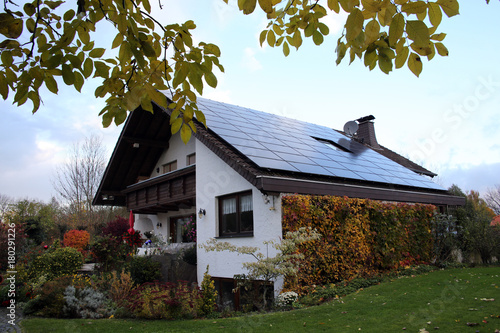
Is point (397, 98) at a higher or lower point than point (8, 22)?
higher

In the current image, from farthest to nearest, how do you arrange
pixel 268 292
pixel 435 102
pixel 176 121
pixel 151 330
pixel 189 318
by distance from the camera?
pixel 435 102
pixel 268 292
pixel 189 318
pixel 151 330
pixel 176 121

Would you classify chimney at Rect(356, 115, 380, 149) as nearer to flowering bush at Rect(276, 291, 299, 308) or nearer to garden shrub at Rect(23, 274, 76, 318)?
flowering bush at Rect(276, 291, 299, 308)

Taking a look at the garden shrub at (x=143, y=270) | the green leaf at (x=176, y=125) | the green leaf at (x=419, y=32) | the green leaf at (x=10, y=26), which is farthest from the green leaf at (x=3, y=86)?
the garden shrub at (x=143, y=270)

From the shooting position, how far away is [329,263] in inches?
381

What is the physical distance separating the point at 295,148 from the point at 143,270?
6225mm

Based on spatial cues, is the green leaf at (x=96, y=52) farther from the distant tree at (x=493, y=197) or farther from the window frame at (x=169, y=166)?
the distant tree at (x=493, y=197)

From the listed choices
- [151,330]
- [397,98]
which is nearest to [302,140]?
[397,98]

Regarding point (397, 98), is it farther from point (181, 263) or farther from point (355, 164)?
point (181, 263)

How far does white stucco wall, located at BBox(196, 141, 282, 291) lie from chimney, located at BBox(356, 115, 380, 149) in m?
10.3

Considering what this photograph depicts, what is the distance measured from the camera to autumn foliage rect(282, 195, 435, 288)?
9.38 metres

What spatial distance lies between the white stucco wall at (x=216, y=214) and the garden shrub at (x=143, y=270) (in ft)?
4.55

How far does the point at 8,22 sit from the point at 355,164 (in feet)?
39.6

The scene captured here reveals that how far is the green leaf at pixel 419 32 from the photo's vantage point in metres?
2.21

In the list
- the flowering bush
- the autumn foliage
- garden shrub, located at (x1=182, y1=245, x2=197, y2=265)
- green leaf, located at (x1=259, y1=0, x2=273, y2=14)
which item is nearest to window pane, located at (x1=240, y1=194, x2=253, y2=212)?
the autumn foliage
